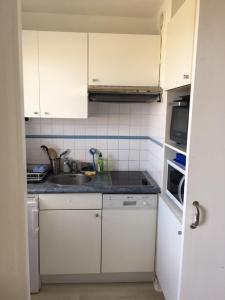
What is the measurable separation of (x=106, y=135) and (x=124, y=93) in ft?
1.94

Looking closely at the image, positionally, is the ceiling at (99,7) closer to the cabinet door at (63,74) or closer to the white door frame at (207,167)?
the cabinet door at (63,74)

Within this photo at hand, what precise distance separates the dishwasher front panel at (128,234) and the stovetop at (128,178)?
16cm

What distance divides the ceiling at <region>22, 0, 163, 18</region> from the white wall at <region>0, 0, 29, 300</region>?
1472 mm

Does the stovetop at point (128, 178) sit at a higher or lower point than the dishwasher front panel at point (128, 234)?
higher

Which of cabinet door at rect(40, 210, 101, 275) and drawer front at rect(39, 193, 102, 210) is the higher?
drawer front at rect(39, 193, 102, 210)

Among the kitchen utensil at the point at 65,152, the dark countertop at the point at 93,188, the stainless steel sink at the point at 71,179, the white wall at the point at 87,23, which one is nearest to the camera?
the dark countertop at the point at 93,188

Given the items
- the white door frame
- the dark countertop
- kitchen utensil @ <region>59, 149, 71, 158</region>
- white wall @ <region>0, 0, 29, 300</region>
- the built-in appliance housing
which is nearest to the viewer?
white wall @ <region>0, 0, 29, 300</region>

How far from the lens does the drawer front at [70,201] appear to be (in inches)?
A: 82.6

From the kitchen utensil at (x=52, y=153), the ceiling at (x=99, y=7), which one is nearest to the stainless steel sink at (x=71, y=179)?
the kitchen utensil at (x=52, y=153)

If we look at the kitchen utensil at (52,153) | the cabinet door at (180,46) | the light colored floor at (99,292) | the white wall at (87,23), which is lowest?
the light colored floor at (99,292)

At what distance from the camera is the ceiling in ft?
6.97

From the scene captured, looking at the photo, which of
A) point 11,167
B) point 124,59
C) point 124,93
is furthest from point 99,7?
point 11,167

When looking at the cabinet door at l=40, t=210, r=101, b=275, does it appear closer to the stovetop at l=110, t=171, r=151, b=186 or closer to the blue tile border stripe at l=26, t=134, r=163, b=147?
the stovetop at l=110, t=171, r=151, b=186

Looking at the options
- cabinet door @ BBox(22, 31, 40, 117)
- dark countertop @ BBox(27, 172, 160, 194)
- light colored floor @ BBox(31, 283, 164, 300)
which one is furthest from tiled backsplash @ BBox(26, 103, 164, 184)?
light colored floor @ BBox(31, 283, 164, 300)
